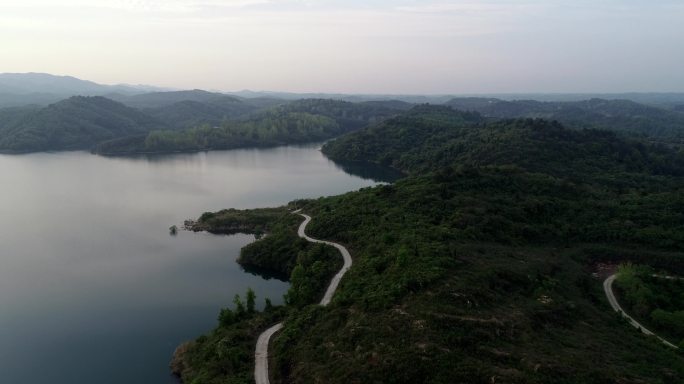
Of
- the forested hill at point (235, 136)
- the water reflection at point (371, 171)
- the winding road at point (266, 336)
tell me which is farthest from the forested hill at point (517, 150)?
the winding road at point (266, 336)

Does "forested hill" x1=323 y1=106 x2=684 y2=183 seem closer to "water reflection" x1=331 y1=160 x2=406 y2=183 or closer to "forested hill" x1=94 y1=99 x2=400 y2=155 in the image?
"water reflection" x1=331 y1=160 x2=406 y2=183

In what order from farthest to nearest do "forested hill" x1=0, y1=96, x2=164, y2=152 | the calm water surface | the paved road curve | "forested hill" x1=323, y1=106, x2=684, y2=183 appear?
"forested hill" x1=0, y1=96, x2=164, y2=152 → "forested hill" x1=323, y1=106, x2=684, y2=183 → the calm water surface → the paved road curve

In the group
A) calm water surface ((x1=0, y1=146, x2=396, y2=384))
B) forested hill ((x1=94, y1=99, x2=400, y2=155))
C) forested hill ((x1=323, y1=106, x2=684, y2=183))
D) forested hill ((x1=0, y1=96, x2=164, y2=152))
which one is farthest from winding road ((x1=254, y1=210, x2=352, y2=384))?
forested hill ((x1=0, y1=96, x2=164, y2=152))

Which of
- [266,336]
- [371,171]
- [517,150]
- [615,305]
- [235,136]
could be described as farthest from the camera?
[235,136]

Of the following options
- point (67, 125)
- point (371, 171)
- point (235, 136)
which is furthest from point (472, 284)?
point (67, 125)

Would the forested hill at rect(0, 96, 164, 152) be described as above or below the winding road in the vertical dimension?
above

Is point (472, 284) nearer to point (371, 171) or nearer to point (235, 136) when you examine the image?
point (371, 171)
